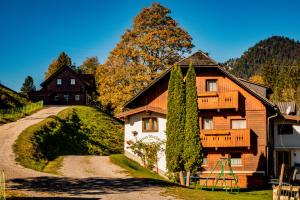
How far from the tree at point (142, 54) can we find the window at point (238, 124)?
45.2ft

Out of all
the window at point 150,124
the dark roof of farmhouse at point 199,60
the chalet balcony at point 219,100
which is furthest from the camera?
the dark roof of farmhouse at point 199,60

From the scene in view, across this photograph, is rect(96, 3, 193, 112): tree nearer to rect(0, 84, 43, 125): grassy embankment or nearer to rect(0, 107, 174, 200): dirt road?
rect(0, 84, 43, 125): grassy embankment

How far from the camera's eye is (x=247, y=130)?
35500 millimetres

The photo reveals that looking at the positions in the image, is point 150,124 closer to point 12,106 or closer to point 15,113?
point 15,113

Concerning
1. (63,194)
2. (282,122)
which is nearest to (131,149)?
(282,122)

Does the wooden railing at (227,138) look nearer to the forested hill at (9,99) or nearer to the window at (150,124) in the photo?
the window at (150,124)

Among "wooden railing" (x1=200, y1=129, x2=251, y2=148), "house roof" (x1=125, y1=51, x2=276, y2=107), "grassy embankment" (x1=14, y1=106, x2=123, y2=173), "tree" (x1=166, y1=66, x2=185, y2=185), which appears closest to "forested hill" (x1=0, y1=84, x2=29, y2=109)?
"grassy embankment" (x1=14, y1=106, x2=123, y2=173)

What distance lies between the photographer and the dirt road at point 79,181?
20.6 m

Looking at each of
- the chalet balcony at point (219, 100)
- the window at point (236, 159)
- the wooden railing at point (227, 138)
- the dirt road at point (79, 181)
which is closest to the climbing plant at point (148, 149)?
the dirt road at point (79, 181)

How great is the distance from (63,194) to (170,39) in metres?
33.5

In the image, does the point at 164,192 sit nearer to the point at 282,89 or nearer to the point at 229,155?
the point at 229,155

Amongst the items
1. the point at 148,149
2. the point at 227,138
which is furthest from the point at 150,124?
the point at 227,138

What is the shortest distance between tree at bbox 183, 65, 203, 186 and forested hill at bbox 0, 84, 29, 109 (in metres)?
35.0

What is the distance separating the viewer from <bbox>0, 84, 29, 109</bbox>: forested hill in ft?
196
